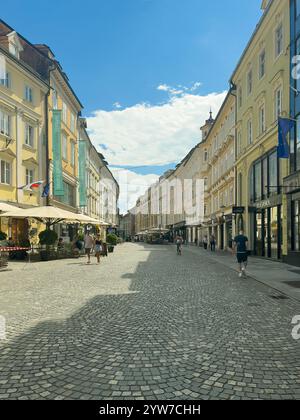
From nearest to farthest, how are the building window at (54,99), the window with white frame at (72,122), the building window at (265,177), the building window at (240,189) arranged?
the building window at (265,177), the building window at (240,189), the building window at (54,99), the window with white frame at (72,122)

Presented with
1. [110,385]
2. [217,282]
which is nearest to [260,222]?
[217,282]

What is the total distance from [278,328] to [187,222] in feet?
162

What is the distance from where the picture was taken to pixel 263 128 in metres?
21.3

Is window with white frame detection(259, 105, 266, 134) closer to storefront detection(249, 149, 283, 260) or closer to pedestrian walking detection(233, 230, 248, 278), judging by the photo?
storefront detection(249, 149, 283, 260)

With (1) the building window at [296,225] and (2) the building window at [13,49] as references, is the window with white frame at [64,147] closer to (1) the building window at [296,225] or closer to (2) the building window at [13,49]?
(2) the building window at [13,49]

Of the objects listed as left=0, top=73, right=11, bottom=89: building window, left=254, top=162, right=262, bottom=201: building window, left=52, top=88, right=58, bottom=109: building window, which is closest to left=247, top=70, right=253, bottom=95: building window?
left=254, top=162, right=262, bottom=201: building window

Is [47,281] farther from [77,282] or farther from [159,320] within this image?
[159,320]

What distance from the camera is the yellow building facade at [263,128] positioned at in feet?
58.9

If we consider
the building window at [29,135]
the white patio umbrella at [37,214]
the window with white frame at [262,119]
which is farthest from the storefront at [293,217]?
the building window at [29,135]

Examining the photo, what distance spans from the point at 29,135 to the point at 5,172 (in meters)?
4.45

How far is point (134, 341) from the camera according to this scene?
5176 mm

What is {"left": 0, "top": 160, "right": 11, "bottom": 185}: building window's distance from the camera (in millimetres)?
21298

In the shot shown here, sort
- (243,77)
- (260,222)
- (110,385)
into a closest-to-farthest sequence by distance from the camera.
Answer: (110,385)
(260,222)
(243,77)

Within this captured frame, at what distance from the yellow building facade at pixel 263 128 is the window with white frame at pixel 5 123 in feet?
56.4
